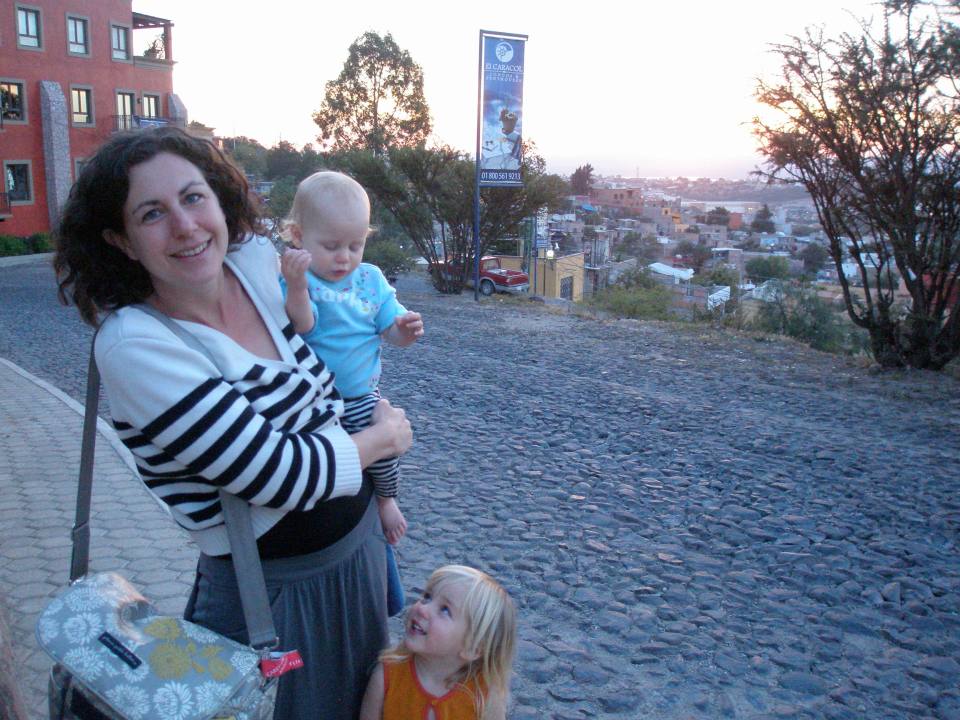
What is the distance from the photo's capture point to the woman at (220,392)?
1504mm

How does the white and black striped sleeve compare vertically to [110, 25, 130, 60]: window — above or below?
below

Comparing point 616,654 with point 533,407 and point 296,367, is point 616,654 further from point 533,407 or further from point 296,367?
point 533,407

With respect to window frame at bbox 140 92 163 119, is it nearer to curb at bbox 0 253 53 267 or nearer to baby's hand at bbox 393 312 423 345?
curb at bbox 0 253 53 267

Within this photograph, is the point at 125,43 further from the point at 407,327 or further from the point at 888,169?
the point at 407,327

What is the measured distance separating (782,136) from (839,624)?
7.75 meters

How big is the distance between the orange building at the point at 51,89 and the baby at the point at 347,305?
33.3 meters

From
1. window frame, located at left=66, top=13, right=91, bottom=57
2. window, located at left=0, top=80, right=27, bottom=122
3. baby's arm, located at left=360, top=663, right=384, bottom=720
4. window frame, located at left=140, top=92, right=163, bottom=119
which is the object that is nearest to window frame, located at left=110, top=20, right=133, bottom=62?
window frame, located at left=66, top=13, right=91, bottom=57

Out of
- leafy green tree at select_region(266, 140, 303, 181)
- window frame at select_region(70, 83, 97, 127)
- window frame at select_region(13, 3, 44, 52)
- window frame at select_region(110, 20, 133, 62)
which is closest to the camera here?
window frame at select_region(13, 3, 44, 52)

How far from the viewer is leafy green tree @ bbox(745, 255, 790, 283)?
24845mm

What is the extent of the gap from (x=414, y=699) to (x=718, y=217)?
185 ft

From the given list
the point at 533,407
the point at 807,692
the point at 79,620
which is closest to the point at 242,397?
the point at 79,620

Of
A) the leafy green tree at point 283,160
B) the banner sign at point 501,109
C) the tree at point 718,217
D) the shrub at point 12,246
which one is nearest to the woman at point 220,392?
the banner sign at point 501,109

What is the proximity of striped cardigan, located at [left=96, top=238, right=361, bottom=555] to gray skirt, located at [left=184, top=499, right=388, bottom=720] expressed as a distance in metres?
0.14

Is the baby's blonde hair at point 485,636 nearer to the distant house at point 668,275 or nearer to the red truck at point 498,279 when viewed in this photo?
the red truck at point 498,279
